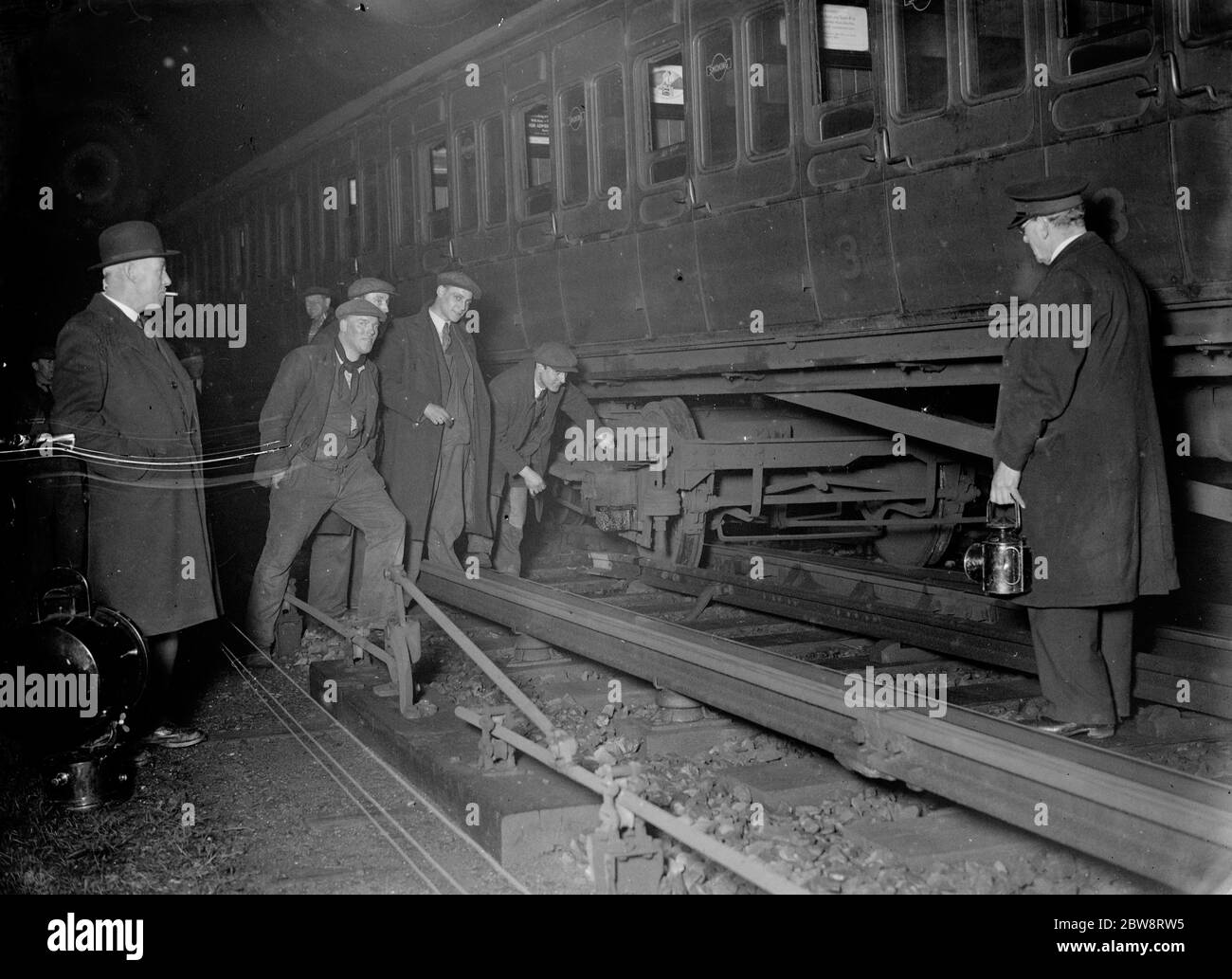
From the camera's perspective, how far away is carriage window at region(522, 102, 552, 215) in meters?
8.88

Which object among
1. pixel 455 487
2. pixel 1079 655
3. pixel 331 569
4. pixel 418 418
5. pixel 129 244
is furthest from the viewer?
pixel 331 569

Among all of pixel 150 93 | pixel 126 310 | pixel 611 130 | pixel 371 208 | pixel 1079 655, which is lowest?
pixel 1079 655

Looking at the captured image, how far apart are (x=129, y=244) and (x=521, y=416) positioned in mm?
3785

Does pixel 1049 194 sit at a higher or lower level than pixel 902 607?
higher

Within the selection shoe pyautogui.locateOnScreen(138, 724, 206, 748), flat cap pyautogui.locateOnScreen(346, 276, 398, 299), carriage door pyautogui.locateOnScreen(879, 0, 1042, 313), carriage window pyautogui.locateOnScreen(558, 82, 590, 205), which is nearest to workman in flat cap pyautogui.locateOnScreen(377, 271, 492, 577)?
flat cap pyautogui.locateOnScreen(346, 276, 398, 299)

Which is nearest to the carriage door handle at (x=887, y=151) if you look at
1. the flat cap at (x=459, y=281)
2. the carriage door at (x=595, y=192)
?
the carriage door at (x=595, y=192)

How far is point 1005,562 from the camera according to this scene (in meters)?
4.17

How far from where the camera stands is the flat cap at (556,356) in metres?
7.83

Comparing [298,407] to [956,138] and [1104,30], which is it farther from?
[1104,30]

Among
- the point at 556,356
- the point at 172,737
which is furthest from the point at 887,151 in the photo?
the point at 172,737

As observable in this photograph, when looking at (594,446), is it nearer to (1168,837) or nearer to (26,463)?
(26,463)

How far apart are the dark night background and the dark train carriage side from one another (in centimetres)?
531

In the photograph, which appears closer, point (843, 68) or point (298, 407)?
point (843, 68)

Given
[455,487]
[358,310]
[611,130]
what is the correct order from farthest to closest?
[455,487], [611,130], [358,310]
